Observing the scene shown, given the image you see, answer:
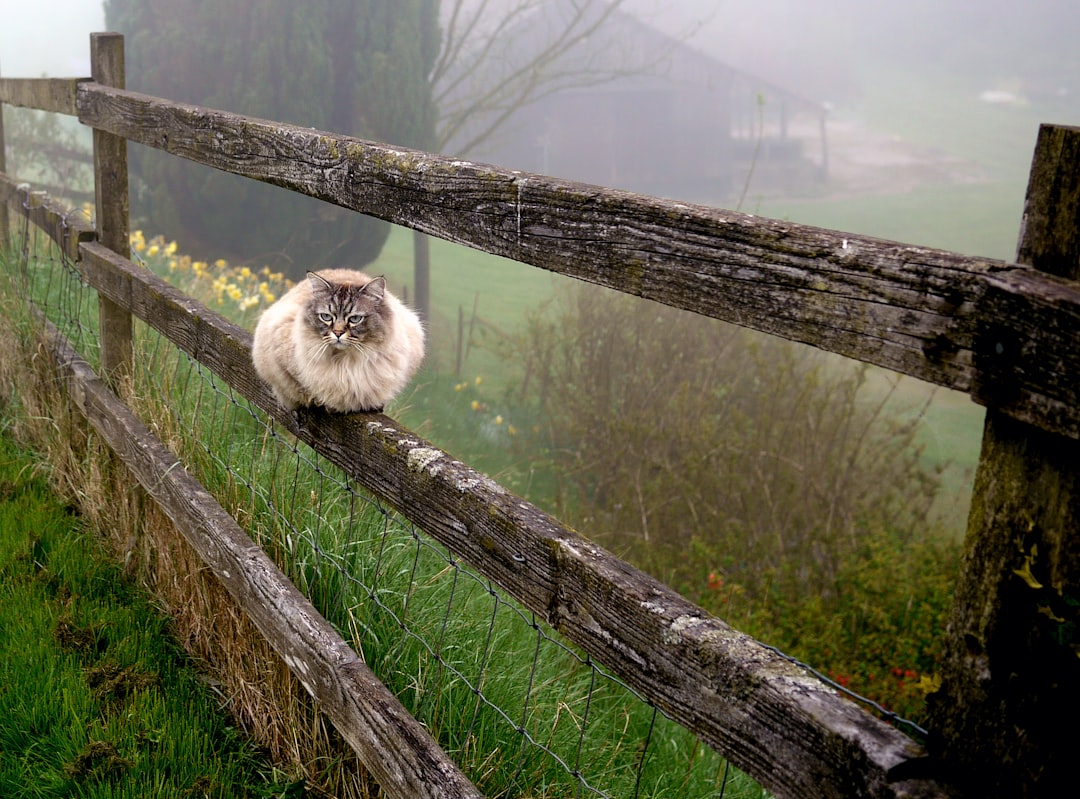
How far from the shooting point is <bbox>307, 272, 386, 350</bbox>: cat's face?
8.64 ft

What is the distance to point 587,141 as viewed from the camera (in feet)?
87.5

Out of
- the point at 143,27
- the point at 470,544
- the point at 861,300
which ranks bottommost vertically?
the point at 470,544

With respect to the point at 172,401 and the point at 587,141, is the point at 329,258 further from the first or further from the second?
the point at 172,401

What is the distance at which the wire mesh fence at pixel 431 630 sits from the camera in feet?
8.72

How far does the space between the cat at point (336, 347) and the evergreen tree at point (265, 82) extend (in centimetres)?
1363

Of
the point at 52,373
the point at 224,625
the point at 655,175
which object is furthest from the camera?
the point at 655,175

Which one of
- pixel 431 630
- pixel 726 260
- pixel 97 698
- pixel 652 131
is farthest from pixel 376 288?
pixel 652 131

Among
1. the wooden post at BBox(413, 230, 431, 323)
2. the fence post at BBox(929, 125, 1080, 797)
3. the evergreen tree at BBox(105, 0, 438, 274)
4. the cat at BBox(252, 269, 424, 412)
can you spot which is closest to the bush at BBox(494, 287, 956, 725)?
the cat at BBox(252, 269, 424, 412)

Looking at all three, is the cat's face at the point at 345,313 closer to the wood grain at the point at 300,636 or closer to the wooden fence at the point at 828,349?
the wooden fence at the point at 828,349

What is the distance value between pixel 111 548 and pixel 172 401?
704 millimetres

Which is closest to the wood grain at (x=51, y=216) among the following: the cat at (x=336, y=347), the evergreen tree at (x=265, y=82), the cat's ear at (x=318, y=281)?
the cat at (x=336, y=347)

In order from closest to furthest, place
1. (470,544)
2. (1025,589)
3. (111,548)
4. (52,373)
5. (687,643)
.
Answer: (1025,589) → (687,643) → (470,544) → (111,548) → (52,373)

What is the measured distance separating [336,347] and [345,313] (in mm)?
103

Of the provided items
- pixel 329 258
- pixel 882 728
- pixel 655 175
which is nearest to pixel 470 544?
pixel 882 728
